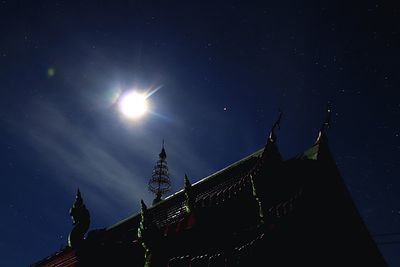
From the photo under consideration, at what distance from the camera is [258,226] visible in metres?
6.90

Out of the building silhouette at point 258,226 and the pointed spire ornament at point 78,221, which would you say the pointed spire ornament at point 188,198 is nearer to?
the building silhouette at point 258,226

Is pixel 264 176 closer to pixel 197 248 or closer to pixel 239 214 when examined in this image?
pixel 239 214

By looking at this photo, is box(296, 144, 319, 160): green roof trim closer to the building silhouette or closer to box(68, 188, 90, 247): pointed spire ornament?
the building silhouette

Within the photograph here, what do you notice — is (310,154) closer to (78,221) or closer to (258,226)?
(258,226)

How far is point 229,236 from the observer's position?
27.9 ft

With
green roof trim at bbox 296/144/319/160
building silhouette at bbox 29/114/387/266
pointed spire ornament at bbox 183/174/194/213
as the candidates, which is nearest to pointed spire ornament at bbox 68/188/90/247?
building silhouette at bbox 29/114/387/266

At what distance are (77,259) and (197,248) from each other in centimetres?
408

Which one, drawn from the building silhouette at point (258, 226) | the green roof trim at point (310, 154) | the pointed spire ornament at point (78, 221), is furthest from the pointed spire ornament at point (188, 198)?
the pointed spire ornament at point (78, 221)

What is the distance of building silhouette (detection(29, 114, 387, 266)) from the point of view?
7105 millimetres

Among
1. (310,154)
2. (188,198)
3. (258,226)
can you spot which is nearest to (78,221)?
(188,198)

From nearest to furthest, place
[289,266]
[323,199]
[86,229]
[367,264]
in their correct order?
[289,266]
[323,199]
[367,264]
[86,229]

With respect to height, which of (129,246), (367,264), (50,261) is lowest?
(367,264)

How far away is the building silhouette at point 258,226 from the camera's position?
23.3 ft

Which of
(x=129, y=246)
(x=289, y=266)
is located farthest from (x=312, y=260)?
(x=129, y=246)
